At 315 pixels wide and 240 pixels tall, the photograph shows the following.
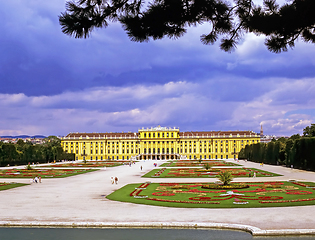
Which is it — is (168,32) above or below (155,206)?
above

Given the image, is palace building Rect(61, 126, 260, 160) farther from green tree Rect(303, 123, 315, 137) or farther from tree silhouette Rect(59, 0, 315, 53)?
tree silhouette Rect(59, 0, 315, 53)

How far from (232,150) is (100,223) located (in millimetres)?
127702

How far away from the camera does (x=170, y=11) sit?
7820 millimetres

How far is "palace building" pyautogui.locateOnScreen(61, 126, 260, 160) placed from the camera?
449 feet

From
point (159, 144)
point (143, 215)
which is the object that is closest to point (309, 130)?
point (159, 144)

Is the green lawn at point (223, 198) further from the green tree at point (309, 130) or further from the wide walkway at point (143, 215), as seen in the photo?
the green tree at point (309, 130)

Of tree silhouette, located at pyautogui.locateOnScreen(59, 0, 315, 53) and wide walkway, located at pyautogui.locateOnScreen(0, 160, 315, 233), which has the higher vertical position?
tree silhouette, located at pyautogui.locateOnScreen(59, 0, 315, 53)

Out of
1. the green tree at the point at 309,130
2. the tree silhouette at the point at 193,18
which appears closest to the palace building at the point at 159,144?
the green tree at the point at 309,130

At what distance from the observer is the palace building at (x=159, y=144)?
137m

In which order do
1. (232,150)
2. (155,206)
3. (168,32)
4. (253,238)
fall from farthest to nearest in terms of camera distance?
(232,150) < (155,206) < (253,238) < (168,32)

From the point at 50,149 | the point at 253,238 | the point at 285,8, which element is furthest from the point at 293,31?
the point at 50,149

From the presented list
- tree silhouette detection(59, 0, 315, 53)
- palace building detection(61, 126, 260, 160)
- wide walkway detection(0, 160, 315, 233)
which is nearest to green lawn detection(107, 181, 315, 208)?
wide walkway detection(0, 160, 315, 233)

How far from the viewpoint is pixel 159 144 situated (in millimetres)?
138625

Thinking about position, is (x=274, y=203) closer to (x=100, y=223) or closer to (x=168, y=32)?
(x=100, y=223)
